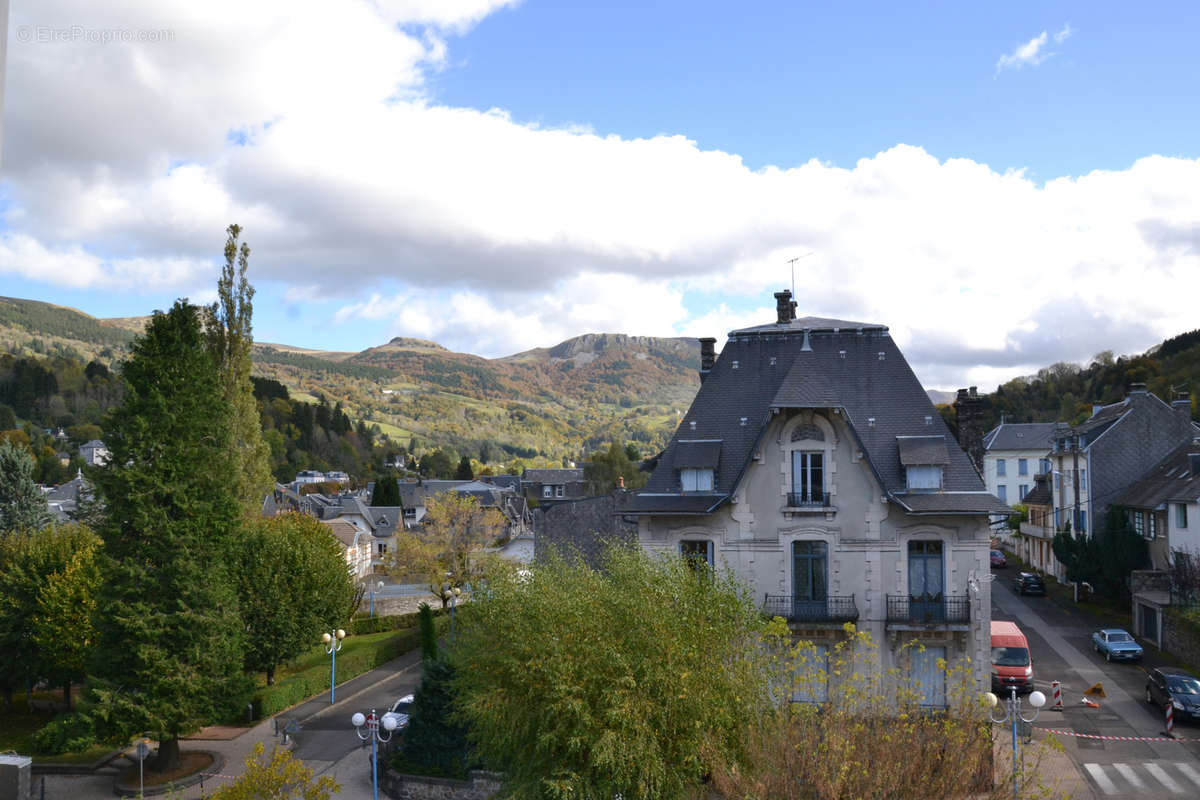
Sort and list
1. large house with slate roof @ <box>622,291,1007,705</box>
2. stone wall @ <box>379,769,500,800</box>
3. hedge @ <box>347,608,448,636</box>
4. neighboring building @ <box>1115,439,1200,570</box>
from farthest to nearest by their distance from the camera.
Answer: hedge @ <box>347,608,448,636</box>
neighboring building @ <box>1115,439,1200,570</box>
large house with slate roof @ <box>622,291,1007,705</box>
stone wall @ <box>379,769,500,800</box>

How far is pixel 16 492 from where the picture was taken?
184ft

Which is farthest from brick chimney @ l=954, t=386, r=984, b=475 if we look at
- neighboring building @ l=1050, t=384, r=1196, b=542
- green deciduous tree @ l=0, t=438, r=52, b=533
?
green deciduous tree @ l=0, t=438, r=52, b=533

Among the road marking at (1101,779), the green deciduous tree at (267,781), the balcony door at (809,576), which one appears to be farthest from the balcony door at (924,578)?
the green deciduous tree at (267,781)

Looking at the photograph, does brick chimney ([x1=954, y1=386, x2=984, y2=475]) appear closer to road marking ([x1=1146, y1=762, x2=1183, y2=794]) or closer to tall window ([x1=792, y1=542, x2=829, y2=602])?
tall window ([x1=792, y1=542, x2=829, y2=602])

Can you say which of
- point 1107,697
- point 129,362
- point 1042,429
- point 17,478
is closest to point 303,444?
point 17,478

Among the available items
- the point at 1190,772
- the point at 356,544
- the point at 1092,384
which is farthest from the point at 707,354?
the point at 1092,384

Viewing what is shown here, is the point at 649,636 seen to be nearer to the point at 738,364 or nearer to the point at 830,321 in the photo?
the point at 738,364

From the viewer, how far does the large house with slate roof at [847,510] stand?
2473cm

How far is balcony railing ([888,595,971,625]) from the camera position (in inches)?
963

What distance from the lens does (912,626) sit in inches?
961

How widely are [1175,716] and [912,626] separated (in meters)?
11.6

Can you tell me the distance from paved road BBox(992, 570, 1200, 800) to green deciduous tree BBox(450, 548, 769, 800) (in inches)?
488

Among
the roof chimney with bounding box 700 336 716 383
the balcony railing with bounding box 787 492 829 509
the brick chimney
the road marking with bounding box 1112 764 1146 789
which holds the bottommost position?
the road marking with bounding box 1112 764 1146 789

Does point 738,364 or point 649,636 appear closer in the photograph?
point 649,636
